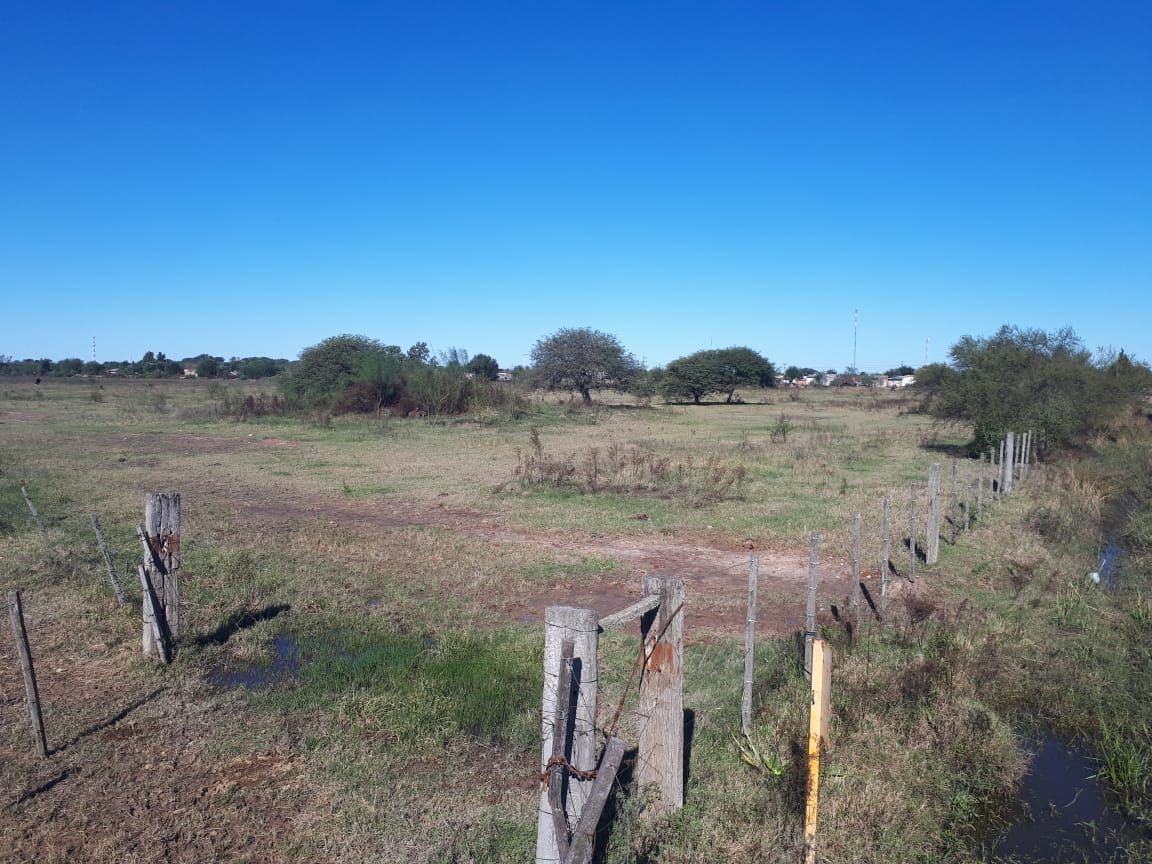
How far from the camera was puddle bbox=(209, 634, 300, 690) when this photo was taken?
6883 millimetres

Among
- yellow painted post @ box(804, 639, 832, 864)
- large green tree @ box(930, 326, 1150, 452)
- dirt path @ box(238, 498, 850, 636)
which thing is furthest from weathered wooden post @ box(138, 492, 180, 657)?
large green tree @ box(930, 326, 1150, 452)

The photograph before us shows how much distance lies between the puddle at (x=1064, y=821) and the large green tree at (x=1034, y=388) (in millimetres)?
18545

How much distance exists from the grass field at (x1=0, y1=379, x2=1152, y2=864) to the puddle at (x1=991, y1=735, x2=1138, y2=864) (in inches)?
5.9

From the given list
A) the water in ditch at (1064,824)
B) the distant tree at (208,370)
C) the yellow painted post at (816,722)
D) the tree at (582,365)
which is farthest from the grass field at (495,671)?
the distant tree at (208,370)

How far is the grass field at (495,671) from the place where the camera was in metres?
4.73

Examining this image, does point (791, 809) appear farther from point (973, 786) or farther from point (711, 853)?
point (973, 786)

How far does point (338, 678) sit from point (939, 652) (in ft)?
17.5

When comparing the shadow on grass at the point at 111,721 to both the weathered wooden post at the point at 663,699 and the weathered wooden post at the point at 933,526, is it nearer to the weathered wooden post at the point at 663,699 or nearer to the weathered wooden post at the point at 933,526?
the weathered wooden post at the point at 663,699

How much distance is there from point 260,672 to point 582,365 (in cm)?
4606

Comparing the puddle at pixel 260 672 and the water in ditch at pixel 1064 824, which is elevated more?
the puddle at pixel 260 672

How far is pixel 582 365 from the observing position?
52688 millimetres

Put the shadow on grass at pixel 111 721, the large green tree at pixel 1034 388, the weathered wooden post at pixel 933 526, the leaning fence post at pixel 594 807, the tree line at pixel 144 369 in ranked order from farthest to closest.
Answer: the tree line at pixel 144 369 → the large green tree at pixel 1034 388 → the weathered wooden post at pixel 933 526 → the shadow on grass at pixel 111 721 → the leaning fence post at pixel 594 807

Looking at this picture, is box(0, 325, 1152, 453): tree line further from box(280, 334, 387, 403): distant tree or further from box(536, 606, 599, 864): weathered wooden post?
box(536, 606, 599, 864): weathered wooden post

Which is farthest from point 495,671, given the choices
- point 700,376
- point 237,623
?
point 700,376
